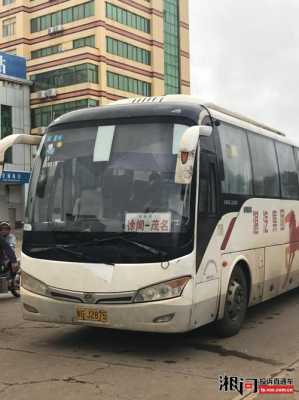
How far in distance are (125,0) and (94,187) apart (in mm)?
59078

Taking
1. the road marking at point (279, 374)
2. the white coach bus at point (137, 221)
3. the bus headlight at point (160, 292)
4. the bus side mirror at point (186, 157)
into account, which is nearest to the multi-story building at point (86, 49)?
the white coach bus at point (137, 221)

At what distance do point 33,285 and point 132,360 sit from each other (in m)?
1.52

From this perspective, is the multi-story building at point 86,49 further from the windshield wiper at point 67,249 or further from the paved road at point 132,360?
the windshield wiper at point 67,249

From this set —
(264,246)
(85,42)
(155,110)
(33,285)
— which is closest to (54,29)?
(85,42)

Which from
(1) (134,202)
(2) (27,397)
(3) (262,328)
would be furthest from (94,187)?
(3) (262,328)

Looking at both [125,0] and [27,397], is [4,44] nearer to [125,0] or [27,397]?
[125,0]

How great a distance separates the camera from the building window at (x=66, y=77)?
5819cm

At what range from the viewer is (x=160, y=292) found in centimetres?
657

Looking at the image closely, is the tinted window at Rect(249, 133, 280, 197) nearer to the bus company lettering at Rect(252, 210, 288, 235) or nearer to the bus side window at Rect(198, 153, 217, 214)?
the bus company lettering at Rect(252, 210, 288, 235)

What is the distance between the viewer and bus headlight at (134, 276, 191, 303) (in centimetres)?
657

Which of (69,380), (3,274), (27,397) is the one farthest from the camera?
(3,274)

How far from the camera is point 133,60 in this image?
6300 centimetres

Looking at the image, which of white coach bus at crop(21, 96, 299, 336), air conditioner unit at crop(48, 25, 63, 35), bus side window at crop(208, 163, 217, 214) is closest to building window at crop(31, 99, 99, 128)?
air conditioner unit at crop(48, 25, 63, 35)

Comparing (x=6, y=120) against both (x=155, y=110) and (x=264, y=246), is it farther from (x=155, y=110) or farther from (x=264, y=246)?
(x=155, y=110)
